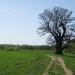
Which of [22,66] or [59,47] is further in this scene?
[59,47]

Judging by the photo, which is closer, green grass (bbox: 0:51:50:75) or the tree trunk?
green grass (bbox: 0:51:50:75)

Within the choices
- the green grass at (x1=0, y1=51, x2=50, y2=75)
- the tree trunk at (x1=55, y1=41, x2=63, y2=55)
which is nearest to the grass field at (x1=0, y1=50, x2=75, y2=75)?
the green grass at (x1=0, y1=51, x2=50, y2=75)

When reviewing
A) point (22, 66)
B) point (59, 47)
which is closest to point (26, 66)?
point (22, 66)

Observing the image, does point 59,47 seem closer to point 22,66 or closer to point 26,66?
point 26,66

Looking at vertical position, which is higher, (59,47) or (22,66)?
(59,47)

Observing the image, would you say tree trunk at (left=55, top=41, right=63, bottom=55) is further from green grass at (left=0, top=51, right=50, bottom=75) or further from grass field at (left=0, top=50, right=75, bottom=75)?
green grass at (left=0, top=51, right=50, bottom=75)

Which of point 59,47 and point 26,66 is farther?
point 59,47

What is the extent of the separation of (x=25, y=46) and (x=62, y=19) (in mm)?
26672

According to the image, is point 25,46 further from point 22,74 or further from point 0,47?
point 22,74

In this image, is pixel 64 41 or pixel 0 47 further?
pixel 0 47

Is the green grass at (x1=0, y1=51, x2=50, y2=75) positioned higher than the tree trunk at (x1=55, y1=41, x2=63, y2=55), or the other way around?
the tree trunk at (x1=55, y1=41, x2=63, y2=55)

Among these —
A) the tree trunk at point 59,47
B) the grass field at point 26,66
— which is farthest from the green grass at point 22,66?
the tree trunk at point 59,47

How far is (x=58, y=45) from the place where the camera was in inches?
2741

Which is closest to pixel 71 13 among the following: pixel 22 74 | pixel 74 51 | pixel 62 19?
pixel 62 19
